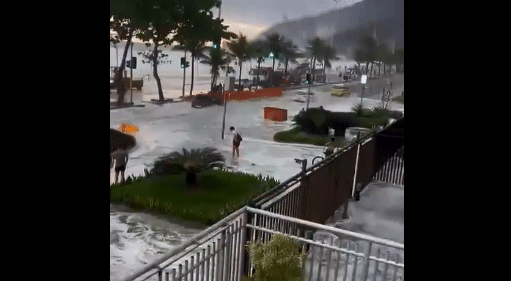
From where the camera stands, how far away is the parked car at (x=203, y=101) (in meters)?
1.85

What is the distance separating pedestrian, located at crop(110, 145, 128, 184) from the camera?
5.49 ft

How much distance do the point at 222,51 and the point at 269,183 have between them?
2.24ft

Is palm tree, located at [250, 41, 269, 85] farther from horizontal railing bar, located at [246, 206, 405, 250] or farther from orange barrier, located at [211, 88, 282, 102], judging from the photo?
horizontal railing bar, located at [246, 206, 405, 250]

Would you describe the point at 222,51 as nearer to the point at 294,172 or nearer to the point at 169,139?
the point at 169,139

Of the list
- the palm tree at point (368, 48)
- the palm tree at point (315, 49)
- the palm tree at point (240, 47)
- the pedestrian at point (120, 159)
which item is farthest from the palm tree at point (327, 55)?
the pedestrian at point (120, 159)

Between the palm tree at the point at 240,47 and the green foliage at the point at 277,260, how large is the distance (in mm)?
808

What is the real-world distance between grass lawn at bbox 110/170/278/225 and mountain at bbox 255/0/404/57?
2.20 ft

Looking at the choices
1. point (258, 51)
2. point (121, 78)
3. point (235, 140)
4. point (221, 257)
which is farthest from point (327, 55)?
point (221, 257)

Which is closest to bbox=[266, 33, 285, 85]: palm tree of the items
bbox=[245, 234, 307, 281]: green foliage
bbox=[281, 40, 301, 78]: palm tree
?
bbox=[281, 40, 301, 78]: palm tree

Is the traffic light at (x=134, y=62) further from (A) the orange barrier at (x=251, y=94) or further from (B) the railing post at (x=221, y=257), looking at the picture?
(B) the railing post at (x=221, y=257)

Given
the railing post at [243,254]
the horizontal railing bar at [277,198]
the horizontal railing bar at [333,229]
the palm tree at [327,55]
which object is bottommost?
the railing post at [243,254]

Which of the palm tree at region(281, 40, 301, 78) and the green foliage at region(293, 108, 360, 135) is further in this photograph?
the green foliage at region(293, 108, 360, 135)

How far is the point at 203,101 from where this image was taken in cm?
186
